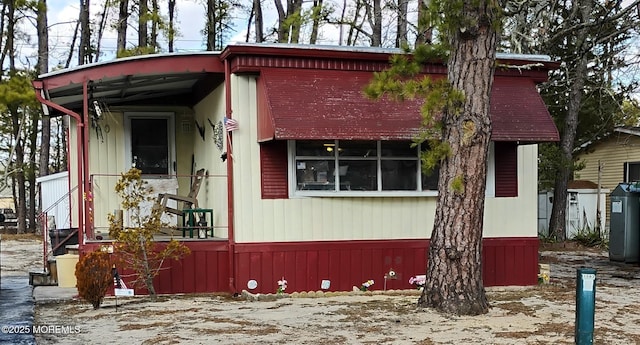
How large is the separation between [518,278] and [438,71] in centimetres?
314

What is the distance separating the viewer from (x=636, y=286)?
9.59m

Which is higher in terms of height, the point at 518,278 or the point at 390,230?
the point at 390,230

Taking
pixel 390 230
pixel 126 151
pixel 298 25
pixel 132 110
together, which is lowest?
pixel 390 230

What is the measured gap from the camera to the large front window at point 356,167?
8.69 metres

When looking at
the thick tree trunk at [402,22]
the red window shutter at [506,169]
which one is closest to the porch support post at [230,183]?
the red window shutter at [506,169]

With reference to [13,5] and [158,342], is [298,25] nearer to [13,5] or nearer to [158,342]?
[13,5]

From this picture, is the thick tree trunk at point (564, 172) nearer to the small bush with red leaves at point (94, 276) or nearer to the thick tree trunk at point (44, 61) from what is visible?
the small bush with red leaves at point (94, 276)

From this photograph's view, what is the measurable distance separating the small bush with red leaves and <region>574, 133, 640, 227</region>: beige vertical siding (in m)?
16.9

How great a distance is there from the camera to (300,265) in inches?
341

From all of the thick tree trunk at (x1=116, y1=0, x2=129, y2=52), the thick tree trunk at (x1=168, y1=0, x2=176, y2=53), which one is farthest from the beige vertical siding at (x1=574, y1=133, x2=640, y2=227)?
the thick tree trunk at (x1=116, y1=0, x2=129, y2=52)

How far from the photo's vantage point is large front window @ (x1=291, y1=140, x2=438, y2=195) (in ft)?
28.5

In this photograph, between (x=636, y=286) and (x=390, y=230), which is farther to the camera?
(x=636, y=286)

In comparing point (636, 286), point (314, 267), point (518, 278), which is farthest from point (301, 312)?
point (636, 286)

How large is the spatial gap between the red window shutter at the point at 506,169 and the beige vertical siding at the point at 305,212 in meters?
0.23
